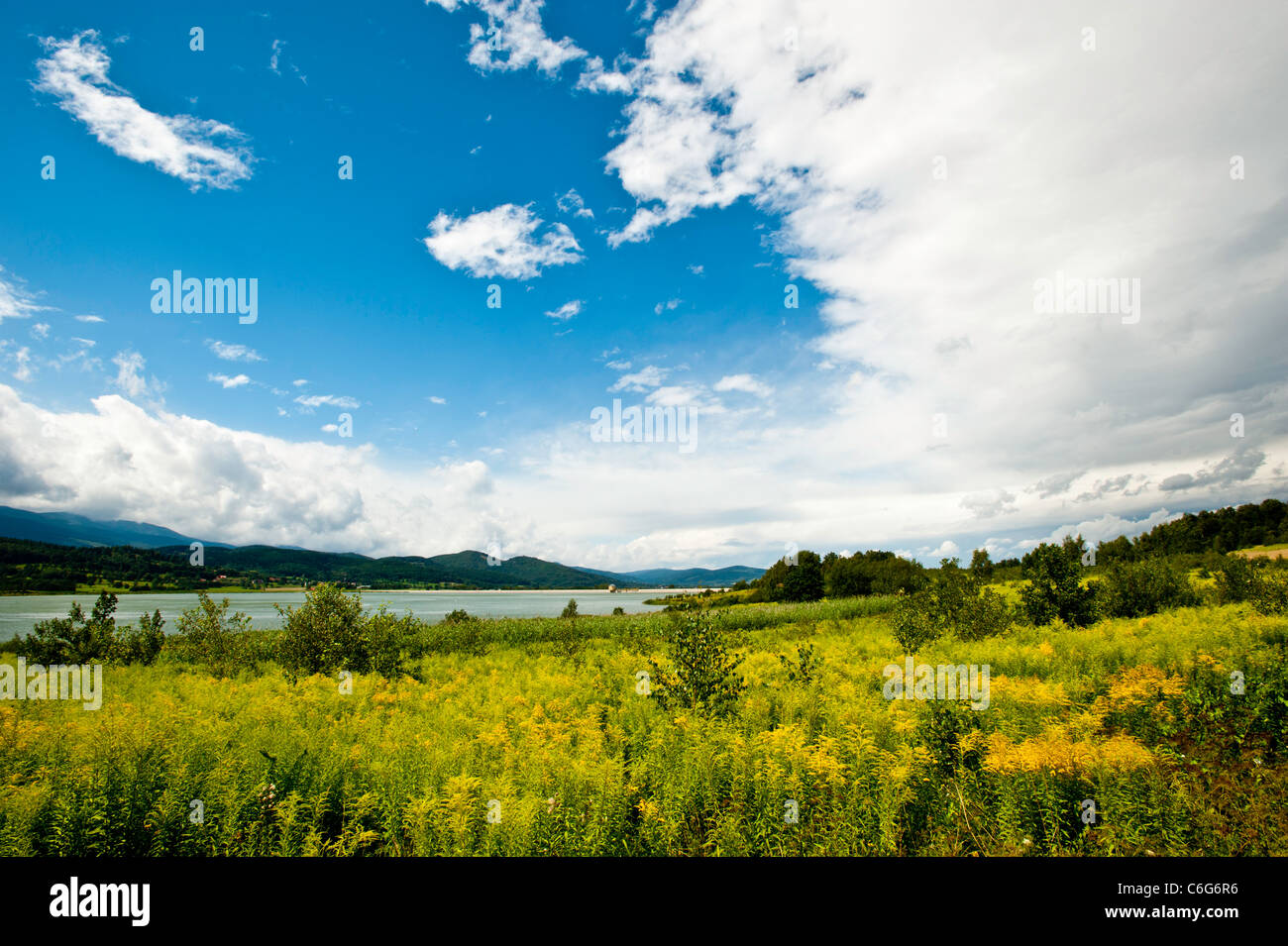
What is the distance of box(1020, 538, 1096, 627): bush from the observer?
22141 mm

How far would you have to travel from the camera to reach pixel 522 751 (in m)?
8.05

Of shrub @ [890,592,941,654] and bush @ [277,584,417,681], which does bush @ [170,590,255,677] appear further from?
shrub @ [890,592,941,654]

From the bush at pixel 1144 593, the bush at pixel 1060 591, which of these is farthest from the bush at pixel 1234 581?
the bush at pixel 1060 591

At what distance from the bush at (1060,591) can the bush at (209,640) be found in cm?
3000

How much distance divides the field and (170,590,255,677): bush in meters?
7.83

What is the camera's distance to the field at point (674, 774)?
5988mm

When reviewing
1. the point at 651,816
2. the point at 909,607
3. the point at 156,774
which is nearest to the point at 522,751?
the point at 651,816

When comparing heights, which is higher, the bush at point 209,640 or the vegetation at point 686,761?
the vegetation at point 686,761

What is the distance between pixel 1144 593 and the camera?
2480 centimetres

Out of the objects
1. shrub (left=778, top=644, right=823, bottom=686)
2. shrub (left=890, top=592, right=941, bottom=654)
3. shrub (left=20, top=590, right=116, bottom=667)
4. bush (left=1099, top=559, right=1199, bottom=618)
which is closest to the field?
shrub (left=778, top=644, right=823, bottom=686)

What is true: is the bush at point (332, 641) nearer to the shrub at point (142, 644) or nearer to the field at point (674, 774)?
the field at point (674, 774)

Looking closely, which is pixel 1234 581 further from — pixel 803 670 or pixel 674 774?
pixel 674 774
